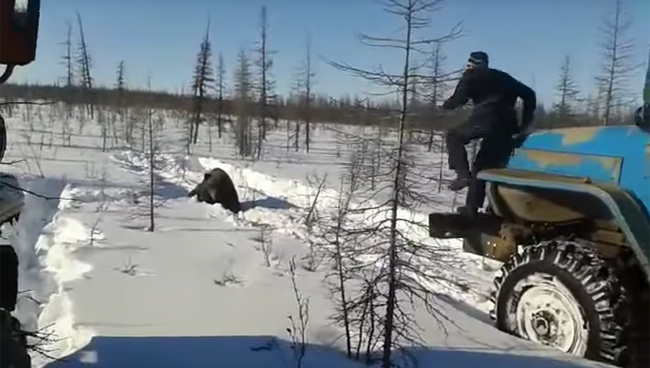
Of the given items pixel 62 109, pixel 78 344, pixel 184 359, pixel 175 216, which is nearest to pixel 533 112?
pixel 184 359

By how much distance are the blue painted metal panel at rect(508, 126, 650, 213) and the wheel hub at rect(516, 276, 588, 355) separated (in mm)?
879

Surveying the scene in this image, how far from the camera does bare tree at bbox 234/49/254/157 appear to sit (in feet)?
102

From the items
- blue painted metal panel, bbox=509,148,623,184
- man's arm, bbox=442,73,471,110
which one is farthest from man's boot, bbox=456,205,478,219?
man's arm, bbox=442,73,471,110

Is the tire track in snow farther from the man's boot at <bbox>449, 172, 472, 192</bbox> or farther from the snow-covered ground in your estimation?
the man's boot at <bbox>449, 172, 472, 192</bbox>

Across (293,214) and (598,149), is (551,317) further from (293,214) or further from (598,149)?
(293,214)

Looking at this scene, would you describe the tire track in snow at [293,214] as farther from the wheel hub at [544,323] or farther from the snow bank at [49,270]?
the snow bank at [49,270]

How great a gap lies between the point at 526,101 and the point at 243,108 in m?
27.7

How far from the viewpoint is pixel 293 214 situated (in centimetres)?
1451

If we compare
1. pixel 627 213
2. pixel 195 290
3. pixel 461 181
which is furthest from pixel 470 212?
pixel 195 290

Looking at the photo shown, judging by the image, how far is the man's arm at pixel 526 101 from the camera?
22.1 ft

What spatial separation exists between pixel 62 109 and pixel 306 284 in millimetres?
35116

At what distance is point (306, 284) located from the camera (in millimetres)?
7852

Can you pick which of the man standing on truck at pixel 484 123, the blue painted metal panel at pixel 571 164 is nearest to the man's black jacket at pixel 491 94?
the man standing on truck at pixel 484 123

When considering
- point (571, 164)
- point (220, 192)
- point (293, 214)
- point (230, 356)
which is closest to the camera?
point (230, 356)
